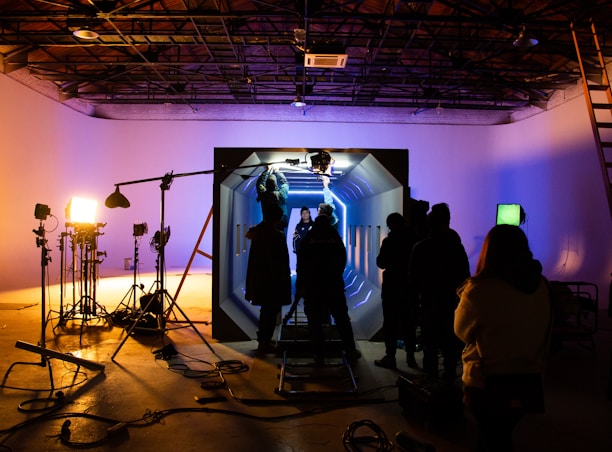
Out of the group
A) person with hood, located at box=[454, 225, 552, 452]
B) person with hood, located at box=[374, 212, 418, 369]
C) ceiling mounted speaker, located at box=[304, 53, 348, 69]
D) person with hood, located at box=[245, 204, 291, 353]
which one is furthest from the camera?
ceiling mounted speaker, located at box=[304, 53, 348, 69]

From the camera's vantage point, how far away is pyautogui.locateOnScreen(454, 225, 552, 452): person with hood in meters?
2.31

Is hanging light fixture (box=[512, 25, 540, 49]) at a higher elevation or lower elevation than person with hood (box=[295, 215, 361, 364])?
higher

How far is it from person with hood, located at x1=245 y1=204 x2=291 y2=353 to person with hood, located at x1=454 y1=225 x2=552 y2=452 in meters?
3.75

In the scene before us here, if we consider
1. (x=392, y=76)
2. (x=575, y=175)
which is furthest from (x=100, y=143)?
(x=575, y=175)

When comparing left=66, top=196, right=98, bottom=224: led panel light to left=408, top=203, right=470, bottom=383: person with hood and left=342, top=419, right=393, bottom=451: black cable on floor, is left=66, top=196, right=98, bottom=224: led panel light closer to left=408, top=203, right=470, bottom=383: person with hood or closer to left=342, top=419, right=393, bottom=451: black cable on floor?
left=408, top=203, right=470, bottom=383: person with hood

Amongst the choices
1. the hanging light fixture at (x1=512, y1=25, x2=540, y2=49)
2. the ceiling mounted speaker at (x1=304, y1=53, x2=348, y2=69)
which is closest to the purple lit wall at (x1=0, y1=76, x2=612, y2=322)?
the hanging light fixture at (x1=512, y1=25, x2=540, y2=49)

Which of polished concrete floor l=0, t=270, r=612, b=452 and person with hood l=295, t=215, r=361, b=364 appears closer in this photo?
polished concrete floor l=0, t=270, r=612, b=452

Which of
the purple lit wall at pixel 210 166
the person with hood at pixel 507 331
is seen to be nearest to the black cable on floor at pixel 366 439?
the person with hood at pixel 507 331

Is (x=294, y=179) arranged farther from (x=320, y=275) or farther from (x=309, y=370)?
(x=309, y=370)

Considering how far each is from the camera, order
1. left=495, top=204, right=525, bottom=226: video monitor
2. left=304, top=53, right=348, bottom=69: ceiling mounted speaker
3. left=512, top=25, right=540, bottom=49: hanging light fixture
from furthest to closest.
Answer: left=495, top=204, right=525, bottom=226: video monitor
left=304, top=53, right=348, bottom=69: ceiling mounted speaker
left=512, top=25, right=540, bottom=49: hanging light fixture

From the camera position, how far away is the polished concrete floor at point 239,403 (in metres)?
3.55

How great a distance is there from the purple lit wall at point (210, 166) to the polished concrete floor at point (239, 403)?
811cm

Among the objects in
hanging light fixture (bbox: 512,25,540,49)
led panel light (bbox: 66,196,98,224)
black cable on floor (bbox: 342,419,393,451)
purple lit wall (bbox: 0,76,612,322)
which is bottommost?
black cable on floor (bbox: 342,419,393,451)

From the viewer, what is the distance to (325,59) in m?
10.8
